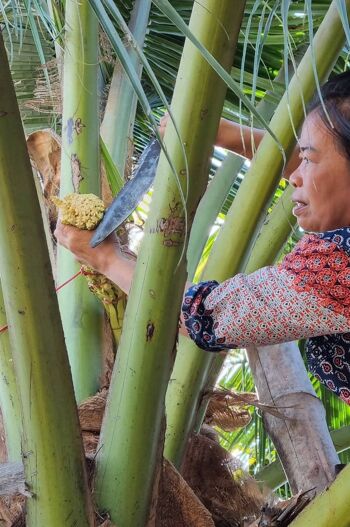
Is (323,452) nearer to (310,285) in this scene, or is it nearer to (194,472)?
(194,472)

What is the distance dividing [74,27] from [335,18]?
1.56 feet

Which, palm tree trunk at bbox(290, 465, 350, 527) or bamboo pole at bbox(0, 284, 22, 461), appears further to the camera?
bamboo pole at bbox(0, 284, 22, 461)

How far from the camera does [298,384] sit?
61.6 inches

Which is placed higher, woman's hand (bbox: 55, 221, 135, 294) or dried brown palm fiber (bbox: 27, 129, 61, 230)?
dried brown palm fiber (bbox: 27, 129, 61, 230)

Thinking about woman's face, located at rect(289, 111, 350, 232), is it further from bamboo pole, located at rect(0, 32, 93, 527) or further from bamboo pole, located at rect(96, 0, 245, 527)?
bamboo pole, located at rect(0, 32, 93, 527)

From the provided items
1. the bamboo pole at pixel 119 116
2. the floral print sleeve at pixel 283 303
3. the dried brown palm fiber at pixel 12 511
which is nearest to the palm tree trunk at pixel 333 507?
the floral print sleeve at pixel 283 303

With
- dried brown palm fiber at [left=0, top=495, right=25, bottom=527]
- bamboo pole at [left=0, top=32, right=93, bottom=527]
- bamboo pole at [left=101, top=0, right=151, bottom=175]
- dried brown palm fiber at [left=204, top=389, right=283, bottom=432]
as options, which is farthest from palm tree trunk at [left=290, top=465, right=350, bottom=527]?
bamboo pole at [left=101, top=0, right=151, bottom=175]

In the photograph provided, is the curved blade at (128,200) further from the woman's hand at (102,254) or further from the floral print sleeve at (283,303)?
the floral print sleeve at (283,303)

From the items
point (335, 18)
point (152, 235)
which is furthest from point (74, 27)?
point (152, 235)

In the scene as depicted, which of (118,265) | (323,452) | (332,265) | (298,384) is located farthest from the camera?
(298,384)

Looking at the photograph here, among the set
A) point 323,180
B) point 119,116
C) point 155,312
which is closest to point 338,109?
point 323,180

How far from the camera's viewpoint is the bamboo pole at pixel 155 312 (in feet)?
3.40

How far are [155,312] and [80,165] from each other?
1.57 ft

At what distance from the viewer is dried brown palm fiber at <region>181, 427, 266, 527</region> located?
1335 mm
